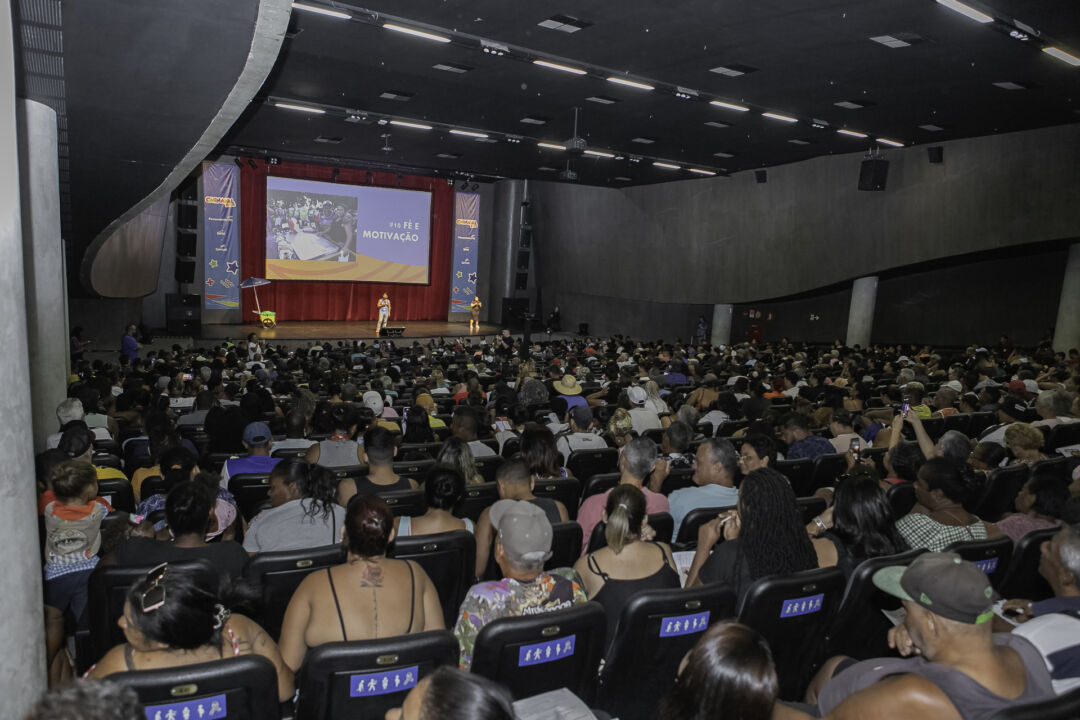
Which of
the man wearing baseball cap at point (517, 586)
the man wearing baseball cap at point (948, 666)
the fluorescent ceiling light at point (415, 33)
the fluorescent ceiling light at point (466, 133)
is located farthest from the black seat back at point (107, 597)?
the fluorescent ceiling light at point (466, 133)

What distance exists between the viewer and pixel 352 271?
85.0ft

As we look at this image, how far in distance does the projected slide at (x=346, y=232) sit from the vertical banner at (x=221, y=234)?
41.1 inches

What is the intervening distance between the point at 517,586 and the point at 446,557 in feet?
3.20

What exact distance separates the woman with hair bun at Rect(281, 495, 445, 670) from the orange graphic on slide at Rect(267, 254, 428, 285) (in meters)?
23.3

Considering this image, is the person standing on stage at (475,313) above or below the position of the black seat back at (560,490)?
below

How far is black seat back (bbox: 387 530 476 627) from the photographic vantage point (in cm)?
357

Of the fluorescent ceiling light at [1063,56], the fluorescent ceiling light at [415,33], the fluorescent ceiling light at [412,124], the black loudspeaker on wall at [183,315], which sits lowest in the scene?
the black loudspeaker on wall at [183,315]

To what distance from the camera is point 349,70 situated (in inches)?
464

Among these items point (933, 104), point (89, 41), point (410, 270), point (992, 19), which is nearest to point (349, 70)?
point (89, 41)

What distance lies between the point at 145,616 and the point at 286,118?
51.0 feet

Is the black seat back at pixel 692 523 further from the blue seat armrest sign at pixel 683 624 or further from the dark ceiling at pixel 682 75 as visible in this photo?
the dark ceiling at pixel 682 75

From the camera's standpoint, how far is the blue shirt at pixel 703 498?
4.74m

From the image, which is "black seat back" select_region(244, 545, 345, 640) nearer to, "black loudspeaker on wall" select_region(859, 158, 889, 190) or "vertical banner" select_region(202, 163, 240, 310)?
"black loudspeaker on wall" select_region(859, 158, 889, 190)

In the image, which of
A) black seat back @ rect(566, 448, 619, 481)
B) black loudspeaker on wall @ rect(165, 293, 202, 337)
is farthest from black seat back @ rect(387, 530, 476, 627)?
black loudspeaker on wall @ rect(165, 293, 202, 337)
